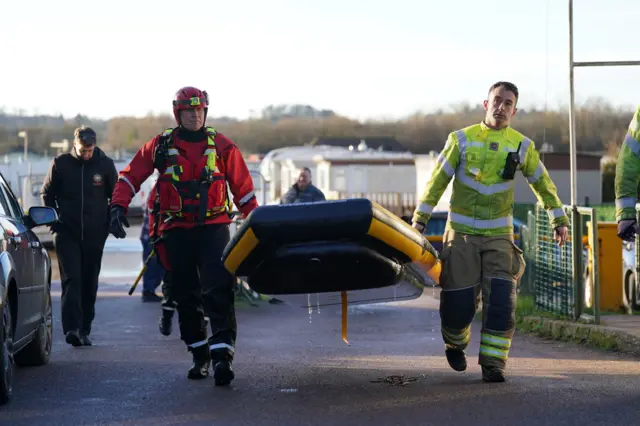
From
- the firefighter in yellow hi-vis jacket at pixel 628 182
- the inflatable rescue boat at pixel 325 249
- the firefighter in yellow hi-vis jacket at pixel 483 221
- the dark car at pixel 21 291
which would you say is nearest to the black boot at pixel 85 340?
the dark car at pixel 21 291

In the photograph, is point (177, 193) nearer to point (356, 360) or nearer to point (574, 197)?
point (356, 360)

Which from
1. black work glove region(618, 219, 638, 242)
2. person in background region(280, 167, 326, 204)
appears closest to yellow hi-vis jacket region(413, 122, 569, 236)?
black work glove region(618, 219, 638, 242)

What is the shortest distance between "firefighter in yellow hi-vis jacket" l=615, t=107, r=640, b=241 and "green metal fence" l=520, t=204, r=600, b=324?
4195 mm

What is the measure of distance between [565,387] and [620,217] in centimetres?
108

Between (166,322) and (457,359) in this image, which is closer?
(457,359)

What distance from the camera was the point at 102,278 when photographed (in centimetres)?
2316

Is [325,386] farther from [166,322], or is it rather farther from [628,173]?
[166,322]

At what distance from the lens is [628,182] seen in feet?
26.2

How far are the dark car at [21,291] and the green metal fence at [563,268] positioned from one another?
489 cm

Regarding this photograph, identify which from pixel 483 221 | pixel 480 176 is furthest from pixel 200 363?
pixel 480 176

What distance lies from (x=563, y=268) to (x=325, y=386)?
5780mm

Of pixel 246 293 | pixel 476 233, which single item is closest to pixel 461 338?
pixel 476 233

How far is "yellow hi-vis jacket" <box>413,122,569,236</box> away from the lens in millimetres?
8742

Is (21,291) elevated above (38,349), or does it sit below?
above
